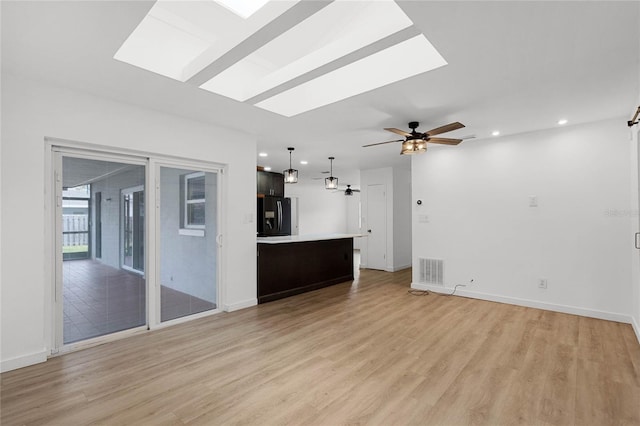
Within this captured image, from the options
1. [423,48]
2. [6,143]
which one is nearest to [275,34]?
[423,48]

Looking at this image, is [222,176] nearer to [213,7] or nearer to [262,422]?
[213,7]

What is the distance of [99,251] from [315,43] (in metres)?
3.24

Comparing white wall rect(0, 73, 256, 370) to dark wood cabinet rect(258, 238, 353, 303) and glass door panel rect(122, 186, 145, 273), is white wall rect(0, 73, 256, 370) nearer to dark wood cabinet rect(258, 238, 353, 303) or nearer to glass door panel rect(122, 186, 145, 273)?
glass door panel rect(122, 186, 145, 273)

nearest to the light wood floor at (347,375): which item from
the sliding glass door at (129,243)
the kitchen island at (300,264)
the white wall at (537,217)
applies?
the sliding glass door at (129,243)

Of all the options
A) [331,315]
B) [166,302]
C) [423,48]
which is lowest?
[331,315]

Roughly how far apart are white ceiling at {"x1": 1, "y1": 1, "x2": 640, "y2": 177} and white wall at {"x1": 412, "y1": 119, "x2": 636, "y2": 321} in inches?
17.1

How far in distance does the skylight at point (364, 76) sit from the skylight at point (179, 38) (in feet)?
2.89

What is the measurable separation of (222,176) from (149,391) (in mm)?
2795

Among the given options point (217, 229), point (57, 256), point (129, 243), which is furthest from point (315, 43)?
point (57, 256)

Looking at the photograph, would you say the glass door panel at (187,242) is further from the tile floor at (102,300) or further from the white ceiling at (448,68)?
the white ceiling at (448,68)

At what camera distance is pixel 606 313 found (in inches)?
158

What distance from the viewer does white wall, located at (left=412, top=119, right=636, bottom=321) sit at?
4023mm

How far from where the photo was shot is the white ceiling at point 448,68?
198cm

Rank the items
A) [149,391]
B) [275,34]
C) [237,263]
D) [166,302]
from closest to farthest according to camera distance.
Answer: [275,34], [149,391], [166,302], [237,263]
